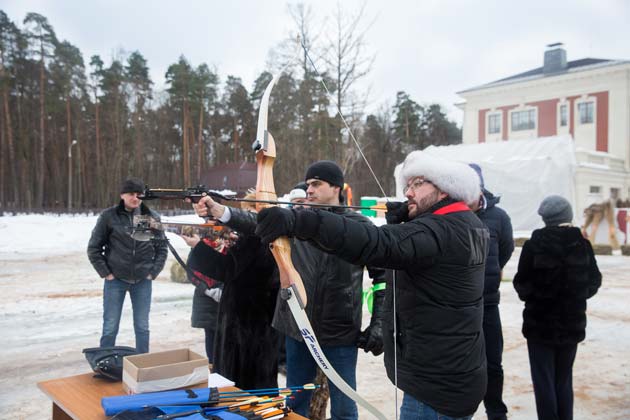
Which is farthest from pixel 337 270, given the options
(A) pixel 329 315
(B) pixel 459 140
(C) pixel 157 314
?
(B) pixel 459 140

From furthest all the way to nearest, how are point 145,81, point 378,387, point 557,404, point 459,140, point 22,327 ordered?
point 459,140
point 145,81
point 22,327
point 378,387
point 557,404

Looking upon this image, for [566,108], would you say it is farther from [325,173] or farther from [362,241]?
[362,241]

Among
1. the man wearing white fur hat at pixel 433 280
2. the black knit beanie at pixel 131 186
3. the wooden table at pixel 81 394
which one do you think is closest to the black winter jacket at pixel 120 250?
the black knit beanie at pixel 131 186

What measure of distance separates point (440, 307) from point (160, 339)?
434 cm

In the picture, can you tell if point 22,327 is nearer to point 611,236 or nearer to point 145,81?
point 611,236

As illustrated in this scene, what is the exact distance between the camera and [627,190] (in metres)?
30.1

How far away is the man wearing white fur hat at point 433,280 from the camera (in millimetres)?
1530

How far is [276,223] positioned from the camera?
4.81 feet

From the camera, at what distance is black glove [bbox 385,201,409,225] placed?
1819 mm

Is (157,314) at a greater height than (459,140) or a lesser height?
lesser

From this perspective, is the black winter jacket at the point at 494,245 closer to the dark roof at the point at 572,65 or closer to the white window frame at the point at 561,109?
the white window frame at the point at 561,109

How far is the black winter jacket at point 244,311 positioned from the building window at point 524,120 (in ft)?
127

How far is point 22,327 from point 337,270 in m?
4.98

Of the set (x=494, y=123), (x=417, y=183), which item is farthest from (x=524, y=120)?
(x=417, y=183)
